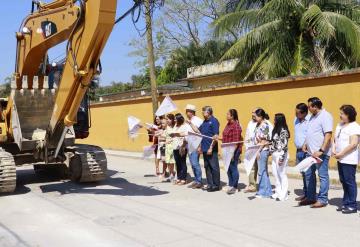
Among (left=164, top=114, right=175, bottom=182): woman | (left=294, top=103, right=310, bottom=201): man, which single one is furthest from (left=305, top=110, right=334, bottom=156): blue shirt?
(left=164, top=114, right=175, bottom=182): woman

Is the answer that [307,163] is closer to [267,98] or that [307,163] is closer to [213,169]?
[213,169]

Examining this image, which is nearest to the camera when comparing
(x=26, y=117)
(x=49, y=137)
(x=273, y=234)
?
(x=273, y=234)

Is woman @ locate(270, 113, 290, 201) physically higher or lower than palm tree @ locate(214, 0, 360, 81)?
lower

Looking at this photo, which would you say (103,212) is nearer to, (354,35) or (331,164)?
(331,164)

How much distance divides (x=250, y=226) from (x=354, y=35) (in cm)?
977

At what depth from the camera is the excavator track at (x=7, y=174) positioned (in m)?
9.79

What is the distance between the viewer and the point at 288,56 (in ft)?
51.7

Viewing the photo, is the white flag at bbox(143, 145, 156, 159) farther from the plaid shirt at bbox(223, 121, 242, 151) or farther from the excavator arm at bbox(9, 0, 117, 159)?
the plaid shirt at bbox(223, 121, 242, 151)

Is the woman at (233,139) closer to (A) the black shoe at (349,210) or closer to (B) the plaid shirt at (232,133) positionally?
(B) the plaid shirt at (232,133)

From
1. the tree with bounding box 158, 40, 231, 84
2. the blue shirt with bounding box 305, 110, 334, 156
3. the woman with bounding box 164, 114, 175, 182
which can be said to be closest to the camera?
the blue shirt with bounding box 305, 110, 334, 156

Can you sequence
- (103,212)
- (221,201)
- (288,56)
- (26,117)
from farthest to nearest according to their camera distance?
(288,56) → (26,117) → (221,201) → (103,212)

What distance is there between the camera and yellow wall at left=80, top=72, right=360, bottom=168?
39.2ft

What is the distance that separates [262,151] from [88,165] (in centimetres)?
423

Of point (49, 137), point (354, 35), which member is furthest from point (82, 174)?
point (354, 35)
